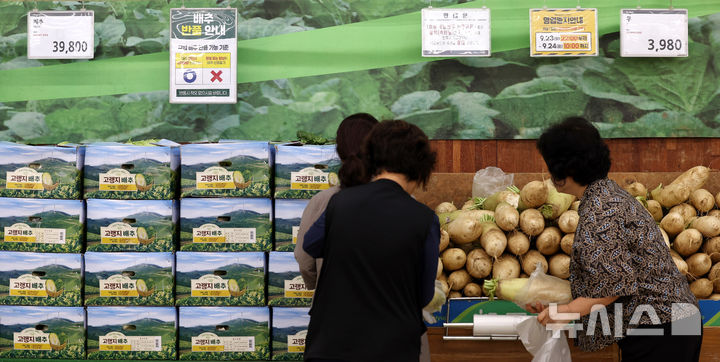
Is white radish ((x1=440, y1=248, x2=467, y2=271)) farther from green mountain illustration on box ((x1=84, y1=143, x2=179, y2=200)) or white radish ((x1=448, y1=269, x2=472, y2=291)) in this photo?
green mountain illustration on box ((x1=84, y1=143, x2=179, y2=200))

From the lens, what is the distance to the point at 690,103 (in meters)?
4.20

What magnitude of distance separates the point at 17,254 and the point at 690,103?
408 cm

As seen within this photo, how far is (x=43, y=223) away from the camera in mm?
3604

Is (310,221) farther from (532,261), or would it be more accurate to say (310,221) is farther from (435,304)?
(532,261)

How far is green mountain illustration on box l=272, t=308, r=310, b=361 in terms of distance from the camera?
3.56m

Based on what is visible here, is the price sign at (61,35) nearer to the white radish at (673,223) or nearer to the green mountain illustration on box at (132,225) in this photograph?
the green mountain illustration on box at (132,225)

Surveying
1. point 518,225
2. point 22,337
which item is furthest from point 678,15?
point 22,337

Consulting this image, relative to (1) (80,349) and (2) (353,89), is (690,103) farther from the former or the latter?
(1) (80,349)

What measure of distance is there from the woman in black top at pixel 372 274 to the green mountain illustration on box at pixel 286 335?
5.02ft

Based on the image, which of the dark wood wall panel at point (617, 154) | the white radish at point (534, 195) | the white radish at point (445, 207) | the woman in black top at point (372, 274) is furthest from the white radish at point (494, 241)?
the woman in black top at point (372, 274)

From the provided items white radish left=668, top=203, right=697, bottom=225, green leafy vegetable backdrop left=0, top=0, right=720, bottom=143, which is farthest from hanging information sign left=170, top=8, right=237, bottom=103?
white radish left=668, top=203, right=697, bottom=225

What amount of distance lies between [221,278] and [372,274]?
1794mm

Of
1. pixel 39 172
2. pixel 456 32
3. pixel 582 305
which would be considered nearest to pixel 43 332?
pixel 39 172

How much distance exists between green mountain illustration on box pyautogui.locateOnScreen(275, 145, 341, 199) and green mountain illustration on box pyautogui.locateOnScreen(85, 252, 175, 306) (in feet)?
2.42
